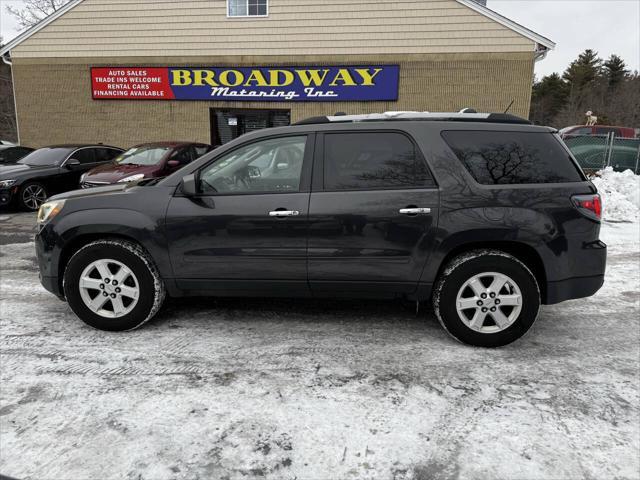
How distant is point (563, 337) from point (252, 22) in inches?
548

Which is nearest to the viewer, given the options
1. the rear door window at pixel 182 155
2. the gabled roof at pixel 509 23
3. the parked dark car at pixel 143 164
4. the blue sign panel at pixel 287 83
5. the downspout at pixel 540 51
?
the parked dark car at pixel 143 164

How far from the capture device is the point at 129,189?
4031 millimetres

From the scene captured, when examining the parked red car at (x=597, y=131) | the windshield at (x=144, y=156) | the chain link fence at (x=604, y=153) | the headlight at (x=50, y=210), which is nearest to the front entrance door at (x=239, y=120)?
the windshield at (x=144, y=156)

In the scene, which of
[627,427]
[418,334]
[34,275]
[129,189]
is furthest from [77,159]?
[627,427]

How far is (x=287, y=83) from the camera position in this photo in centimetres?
1495

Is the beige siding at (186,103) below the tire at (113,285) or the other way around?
the other way around

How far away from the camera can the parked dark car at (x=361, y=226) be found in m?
3.63

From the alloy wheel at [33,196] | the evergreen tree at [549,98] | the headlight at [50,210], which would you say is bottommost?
the alloy wheel at [33,196]

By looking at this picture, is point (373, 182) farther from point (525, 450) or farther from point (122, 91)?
point (122, 91)

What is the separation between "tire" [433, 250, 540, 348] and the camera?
142 inches

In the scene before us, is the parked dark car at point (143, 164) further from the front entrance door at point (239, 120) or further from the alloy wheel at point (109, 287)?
the alloy wheel at point (109, 287)

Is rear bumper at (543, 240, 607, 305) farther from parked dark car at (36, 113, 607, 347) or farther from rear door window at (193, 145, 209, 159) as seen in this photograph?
rear door window at (193, 145, 209, 159)

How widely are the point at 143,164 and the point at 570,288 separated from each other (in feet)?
27.9

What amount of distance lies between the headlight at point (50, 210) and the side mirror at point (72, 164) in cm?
750
